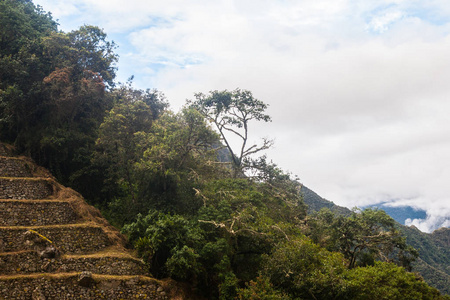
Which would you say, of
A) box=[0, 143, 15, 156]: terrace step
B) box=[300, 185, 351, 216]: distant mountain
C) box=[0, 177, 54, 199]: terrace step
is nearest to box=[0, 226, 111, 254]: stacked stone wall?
box=[0, 177, 54, 199]: terrace step

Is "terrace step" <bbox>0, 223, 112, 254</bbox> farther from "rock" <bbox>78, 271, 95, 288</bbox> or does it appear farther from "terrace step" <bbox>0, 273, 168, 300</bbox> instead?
"rock" <bbox>78, 271, 95, 288</bbox>

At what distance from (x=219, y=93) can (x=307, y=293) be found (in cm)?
1964

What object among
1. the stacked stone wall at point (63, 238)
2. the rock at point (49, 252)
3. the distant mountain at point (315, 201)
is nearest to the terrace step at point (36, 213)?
the stacked stone wall at point (63, 238)

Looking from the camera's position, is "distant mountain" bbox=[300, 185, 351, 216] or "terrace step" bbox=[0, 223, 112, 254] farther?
"distant mountain" bbox=[300, 185, 351, 216]

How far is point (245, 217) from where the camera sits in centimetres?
1625

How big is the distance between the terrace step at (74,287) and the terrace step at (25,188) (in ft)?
18.2

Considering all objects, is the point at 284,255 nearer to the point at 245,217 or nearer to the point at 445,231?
the point at 245,217

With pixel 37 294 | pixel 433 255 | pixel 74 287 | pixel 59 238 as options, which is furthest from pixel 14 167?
pixel 433 255

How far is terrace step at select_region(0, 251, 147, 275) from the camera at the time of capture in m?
11.8

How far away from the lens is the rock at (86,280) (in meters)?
11.9

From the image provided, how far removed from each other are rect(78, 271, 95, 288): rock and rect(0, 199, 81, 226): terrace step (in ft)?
13.0

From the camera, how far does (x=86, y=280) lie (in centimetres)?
1195

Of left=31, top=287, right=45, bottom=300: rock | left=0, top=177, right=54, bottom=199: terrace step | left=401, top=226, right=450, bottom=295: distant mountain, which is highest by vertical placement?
left=401, top=226, right=450, bottom=295: distant mountain

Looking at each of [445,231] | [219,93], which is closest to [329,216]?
[219,93]
